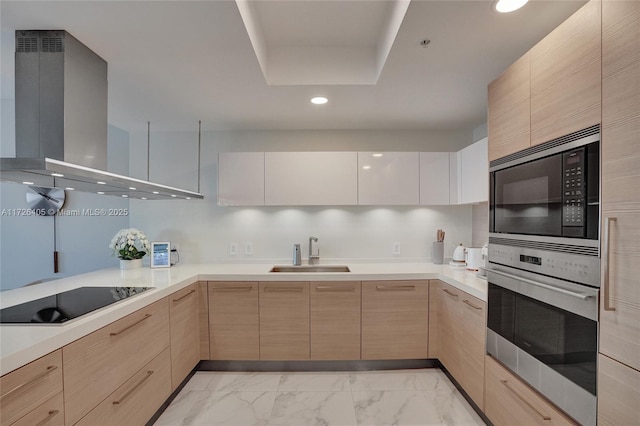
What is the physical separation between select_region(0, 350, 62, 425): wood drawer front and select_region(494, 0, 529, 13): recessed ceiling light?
2328 millimetres

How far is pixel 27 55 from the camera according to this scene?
1497 mm

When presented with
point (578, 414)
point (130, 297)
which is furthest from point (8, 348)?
point (578, 414)

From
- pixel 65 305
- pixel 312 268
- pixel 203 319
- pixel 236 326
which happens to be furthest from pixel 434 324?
pixel 65 305

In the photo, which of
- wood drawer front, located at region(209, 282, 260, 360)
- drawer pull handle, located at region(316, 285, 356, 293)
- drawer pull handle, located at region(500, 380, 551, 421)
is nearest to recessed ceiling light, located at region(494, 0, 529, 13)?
drawer pull handle, located at region(500, 380, 551, 421)

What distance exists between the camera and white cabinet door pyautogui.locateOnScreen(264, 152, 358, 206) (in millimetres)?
2863

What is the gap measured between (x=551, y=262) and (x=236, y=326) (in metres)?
2.27

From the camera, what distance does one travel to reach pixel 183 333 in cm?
224

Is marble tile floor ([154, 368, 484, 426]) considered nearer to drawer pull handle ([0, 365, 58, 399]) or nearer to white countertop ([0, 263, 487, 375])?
white countertop ([0, 263, 487, 375])

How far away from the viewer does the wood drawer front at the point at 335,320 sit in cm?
252

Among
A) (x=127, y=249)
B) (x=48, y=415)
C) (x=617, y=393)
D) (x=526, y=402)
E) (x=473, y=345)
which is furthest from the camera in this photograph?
(x=127, y=249)

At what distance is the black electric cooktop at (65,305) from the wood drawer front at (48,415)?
0.31 meters

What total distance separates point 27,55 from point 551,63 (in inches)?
98.8

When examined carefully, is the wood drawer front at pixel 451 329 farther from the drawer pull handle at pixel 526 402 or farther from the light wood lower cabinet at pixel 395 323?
the drawer pull handle at pixel 526 402

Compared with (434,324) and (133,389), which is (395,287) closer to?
(434,324)
